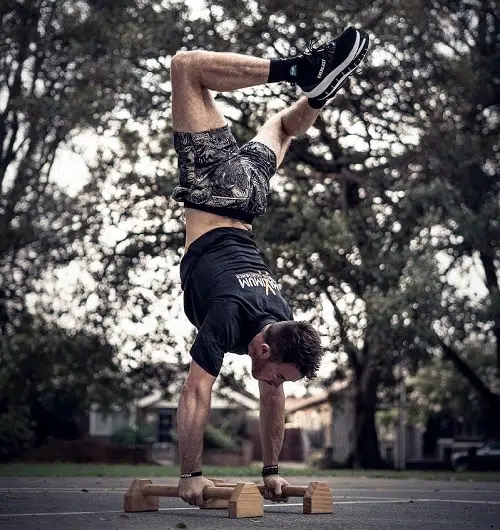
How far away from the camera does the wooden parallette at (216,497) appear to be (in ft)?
15.6

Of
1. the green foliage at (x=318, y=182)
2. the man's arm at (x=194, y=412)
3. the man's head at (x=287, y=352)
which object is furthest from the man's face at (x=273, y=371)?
the green foliage at (x=318, y=182)

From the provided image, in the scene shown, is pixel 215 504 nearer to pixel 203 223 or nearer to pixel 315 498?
pixel 315 498

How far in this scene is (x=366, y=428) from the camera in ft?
75.2

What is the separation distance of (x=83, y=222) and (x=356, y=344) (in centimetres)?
585

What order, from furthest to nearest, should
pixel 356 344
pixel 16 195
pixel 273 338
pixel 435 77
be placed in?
1. pixel 16 195
2. pixel 435 77
3. pixel 356 344
4. pixel 273 338

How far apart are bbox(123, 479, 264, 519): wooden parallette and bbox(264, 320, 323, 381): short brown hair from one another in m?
0.61

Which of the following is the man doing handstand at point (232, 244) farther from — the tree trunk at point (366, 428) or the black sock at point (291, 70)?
the tree trunk at point (366, 428)

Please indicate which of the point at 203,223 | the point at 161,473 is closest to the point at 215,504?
the point at 203,223

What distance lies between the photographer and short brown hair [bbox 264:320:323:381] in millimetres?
5012

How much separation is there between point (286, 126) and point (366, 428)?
17.3 meters

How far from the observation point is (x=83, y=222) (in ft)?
67.8

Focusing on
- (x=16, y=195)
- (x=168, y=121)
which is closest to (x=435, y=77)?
(x=168, y=121)

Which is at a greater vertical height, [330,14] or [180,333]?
[330,14]

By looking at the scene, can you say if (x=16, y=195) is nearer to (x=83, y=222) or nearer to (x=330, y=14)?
(x=83, y=222)
